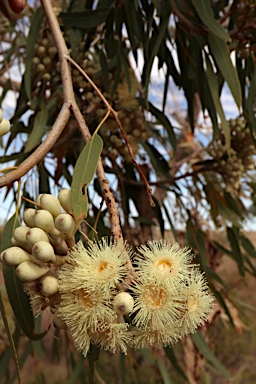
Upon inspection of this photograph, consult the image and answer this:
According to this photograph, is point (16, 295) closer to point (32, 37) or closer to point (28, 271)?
point (28, 271)

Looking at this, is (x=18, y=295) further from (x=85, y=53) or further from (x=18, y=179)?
(x=85, y=53)

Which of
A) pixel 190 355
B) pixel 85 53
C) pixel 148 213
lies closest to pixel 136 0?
pixel 85 53

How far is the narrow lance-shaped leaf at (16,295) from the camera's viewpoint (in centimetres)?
67

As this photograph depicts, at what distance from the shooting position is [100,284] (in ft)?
1.60

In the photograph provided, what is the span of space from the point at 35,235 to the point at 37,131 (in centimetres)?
68

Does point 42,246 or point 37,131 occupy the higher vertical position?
point 37,131

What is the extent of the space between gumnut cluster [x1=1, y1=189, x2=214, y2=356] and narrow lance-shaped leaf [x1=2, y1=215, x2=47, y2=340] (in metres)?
0.15

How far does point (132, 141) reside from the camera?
4.58 ft

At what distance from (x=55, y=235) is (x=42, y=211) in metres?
0.03

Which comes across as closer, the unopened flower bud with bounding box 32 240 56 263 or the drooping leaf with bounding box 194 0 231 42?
the unopened flower bud with bounding box 32 240 56 263

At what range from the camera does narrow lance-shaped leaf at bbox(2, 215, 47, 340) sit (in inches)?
26.4

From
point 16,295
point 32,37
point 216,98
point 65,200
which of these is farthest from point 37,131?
point 65,200

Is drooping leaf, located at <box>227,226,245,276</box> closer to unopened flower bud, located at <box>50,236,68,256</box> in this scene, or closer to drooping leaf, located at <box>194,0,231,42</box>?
drooping leaf, located at <box>194,0,231,42</box>

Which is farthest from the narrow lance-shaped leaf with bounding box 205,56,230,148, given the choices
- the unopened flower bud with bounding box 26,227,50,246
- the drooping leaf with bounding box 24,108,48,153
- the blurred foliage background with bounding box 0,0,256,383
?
the unopened flower bud with bounding box 26,227,50,246
